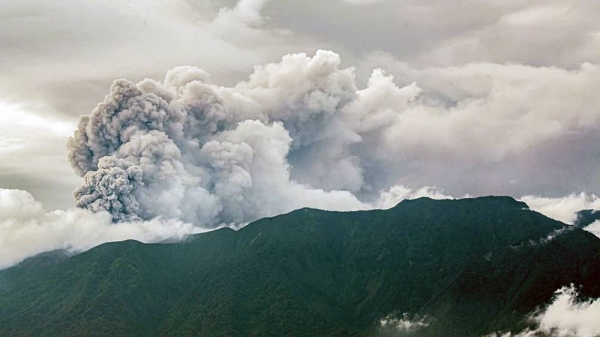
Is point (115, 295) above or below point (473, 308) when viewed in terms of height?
above

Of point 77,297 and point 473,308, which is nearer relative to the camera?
point 473,308

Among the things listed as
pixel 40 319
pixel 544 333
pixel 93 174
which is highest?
pixel 93 174

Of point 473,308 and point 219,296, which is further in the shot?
point 219,296

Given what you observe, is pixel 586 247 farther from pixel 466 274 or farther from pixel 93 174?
pixel 93 174

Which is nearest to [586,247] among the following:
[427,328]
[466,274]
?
[466,274]

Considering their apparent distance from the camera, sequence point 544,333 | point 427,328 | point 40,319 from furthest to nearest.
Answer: point 40,319
point 427,328
point 544,333

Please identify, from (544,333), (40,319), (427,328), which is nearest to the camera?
(544,333)

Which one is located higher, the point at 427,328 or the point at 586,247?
the point at 586,247

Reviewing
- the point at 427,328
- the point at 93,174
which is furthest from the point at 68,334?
the point at 427,328

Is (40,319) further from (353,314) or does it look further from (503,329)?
(503,329)
